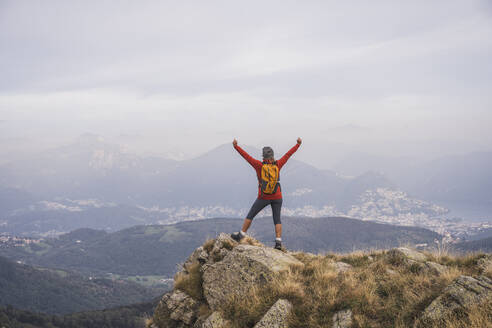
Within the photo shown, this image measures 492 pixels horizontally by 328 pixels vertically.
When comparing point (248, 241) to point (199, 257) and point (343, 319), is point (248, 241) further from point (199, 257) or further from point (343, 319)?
point (343, 319)

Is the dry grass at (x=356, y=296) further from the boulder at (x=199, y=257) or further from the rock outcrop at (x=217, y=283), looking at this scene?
the boulder at (x=199, y=257)

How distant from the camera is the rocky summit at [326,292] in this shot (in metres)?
7.66

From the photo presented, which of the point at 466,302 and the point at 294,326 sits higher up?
the point at 466,302

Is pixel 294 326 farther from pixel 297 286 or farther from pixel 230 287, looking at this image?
pixel 230 287

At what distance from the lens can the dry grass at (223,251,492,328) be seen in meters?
7.91

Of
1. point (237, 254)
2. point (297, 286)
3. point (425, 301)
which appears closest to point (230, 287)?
point (237, 254)

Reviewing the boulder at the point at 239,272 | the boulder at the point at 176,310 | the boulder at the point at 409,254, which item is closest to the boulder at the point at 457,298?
the boulder at the point at 409,254

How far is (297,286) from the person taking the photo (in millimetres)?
9289

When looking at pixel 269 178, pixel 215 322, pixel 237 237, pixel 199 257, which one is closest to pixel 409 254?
pixel 269 178

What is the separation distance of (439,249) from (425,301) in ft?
19.5

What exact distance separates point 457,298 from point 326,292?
325 centimetres

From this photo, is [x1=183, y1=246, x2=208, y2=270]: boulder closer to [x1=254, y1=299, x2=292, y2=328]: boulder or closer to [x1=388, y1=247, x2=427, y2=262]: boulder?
[x1=254, y1=299, x2=292, y2=328]: boulder

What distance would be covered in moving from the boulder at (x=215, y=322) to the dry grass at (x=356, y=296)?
212mm

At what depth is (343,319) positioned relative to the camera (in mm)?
7926
